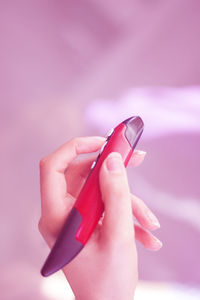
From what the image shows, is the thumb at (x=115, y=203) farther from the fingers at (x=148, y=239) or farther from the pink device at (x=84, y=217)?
the fingers at (x=148, y=239)

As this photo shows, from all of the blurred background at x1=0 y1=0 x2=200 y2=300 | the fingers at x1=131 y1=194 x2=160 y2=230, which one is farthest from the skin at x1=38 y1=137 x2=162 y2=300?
the blurred background at x1=0 y1=0 x2=200 y2=300

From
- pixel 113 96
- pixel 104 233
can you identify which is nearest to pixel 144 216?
pixel 104 233

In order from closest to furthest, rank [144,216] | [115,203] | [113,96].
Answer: [115,203] < [144,216] < [113,96]

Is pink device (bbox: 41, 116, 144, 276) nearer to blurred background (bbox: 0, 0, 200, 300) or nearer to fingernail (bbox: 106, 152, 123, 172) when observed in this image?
fingernail (bbox: 106, 152, 123, 172)

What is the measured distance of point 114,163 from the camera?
0.48 m

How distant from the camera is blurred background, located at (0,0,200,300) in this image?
79 cm

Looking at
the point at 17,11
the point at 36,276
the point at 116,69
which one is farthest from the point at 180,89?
the point at 36,276

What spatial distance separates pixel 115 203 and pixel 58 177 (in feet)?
0.38

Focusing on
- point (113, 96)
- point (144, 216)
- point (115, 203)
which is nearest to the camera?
point (115, 203)

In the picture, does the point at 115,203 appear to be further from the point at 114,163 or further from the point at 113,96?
the point at 113,96

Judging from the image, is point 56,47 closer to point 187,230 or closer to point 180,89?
point 180,89

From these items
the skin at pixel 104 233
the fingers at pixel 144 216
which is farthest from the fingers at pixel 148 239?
the skin at pixel 104 233

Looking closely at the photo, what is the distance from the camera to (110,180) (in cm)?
46

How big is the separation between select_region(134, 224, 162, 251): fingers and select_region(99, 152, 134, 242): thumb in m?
0.16
